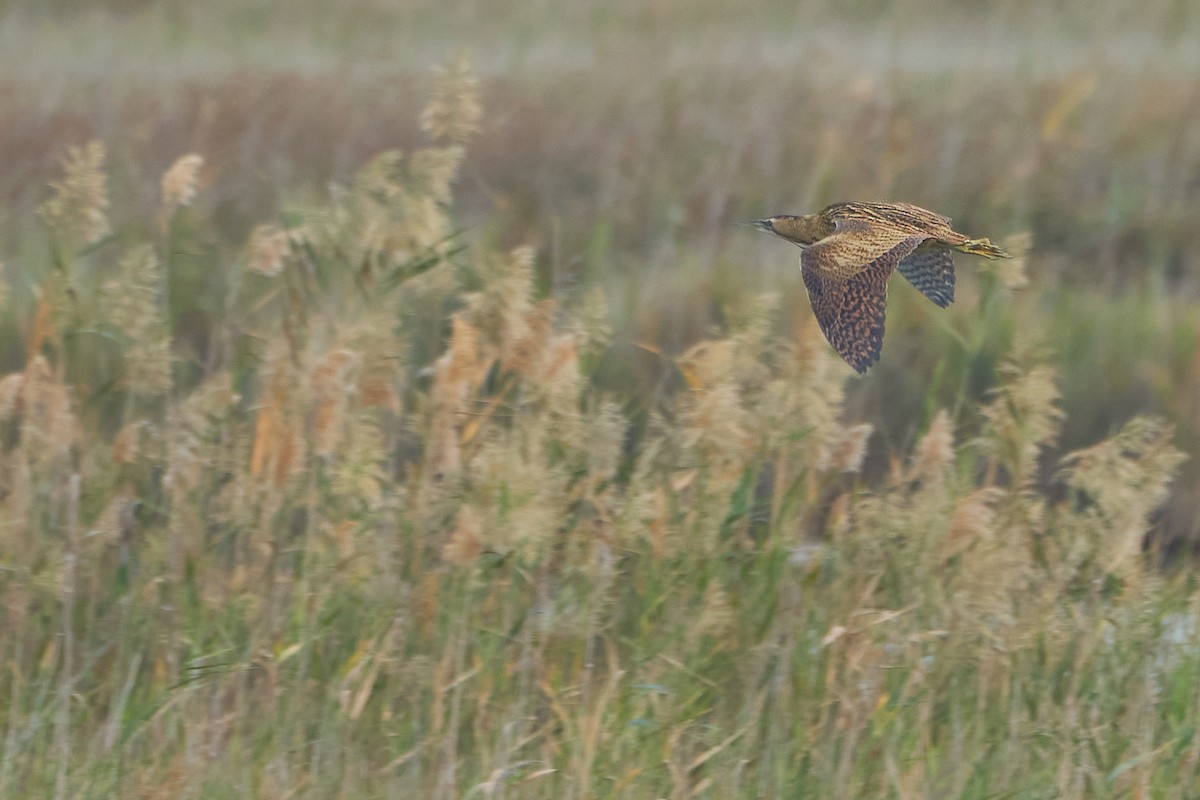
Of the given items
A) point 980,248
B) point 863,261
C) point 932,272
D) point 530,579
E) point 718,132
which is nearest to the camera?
point 863,261

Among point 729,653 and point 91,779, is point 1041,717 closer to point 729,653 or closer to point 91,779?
point 729,653

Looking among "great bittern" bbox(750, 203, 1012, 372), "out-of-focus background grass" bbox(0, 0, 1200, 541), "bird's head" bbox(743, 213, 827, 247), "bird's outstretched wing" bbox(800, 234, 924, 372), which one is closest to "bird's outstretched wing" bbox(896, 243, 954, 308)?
"great bittern" bbox(750, 203, 1012, 372)

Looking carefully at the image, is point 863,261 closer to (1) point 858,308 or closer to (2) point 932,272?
(1) point 858,308

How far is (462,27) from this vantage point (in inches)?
301

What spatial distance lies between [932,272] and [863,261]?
1.10ft

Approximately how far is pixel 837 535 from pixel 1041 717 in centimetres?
44

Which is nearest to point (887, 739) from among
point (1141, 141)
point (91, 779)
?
point (91, 779)

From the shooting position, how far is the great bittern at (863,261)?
1980 mm

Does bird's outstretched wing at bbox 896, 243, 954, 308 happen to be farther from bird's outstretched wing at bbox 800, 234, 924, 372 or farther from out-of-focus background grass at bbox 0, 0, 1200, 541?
out-of-focus background grass at bbox 0, 0, 1200, 541

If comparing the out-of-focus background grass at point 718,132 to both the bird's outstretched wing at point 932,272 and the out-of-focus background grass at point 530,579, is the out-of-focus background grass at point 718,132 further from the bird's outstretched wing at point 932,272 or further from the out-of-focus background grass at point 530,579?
the bird's outstretched wing at point 932,272

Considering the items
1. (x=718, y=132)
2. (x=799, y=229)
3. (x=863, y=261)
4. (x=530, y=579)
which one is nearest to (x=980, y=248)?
(x=863, y=261)

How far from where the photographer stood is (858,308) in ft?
6.57

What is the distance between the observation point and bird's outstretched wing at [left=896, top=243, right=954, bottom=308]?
2244 millimetres

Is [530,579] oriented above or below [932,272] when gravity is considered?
below
